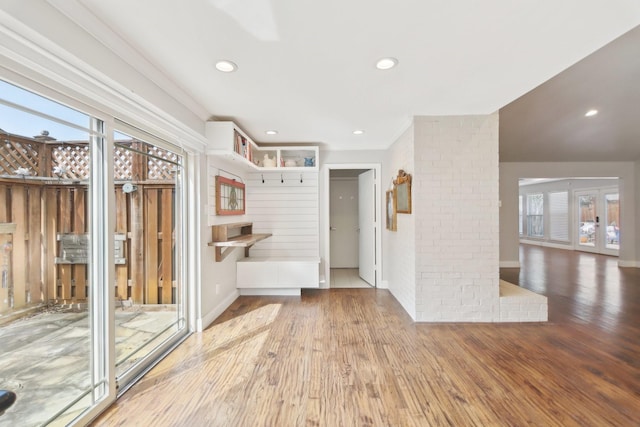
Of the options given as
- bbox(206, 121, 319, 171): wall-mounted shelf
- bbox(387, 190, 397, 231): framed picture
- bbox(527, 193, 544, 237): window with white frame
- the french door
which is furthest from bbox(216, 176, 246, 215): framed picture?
bbox(527, 193, 544, 237): window with white frame

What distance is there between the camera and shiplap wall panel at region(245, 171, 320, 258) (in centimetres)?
427

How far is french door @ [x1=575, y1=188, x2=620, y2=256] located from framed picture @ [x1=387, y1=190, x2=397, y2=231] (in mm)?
7146

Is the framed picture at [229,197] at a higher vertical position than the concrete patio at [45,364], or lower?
higher

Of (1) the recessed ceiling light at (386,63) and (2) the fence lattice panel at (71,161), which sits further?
(1) the recessed ceiling light at (386,63)

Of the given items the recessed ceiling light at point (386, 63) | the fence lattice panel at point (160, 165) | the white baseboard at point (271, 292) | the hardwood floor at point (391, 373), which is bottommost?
the hardwood floor at point (391, 373)

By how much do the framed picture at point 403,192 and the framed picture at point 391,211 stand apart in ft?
0.55

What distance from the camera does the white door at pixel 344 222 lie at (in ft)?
19.2

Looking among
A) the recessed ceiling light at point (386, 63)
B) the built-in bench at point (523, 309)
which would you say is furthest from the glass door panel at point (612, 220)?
the recessed ceiling light at point (386, 63)

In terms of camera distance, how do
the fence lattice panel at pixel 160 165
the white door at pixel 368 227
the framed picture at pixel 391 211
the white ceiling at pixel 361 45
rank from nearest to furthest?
the white ceiling at pixel 361 45
the fence lattice panel at pixel 160 165
the framed picture at pixel 391 211
the white door at pixel 368 227

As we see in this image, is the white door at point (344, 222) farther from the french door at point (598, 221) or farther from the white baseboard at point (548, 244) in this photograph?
the white baseboard at point (548, 244)

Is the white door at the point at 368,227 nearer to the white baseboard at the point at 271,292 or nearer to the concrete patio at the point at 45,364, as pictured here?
the white baseboard at the point at 271,292

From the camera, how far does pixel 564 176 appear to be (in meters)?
5.89

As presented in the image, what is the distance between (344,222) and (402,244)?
2.48 metres

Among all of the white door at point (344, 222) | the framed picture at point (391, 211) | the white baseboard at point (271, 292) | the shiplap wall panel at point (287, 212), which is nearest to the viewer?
the framed picture at point (391, 211)
